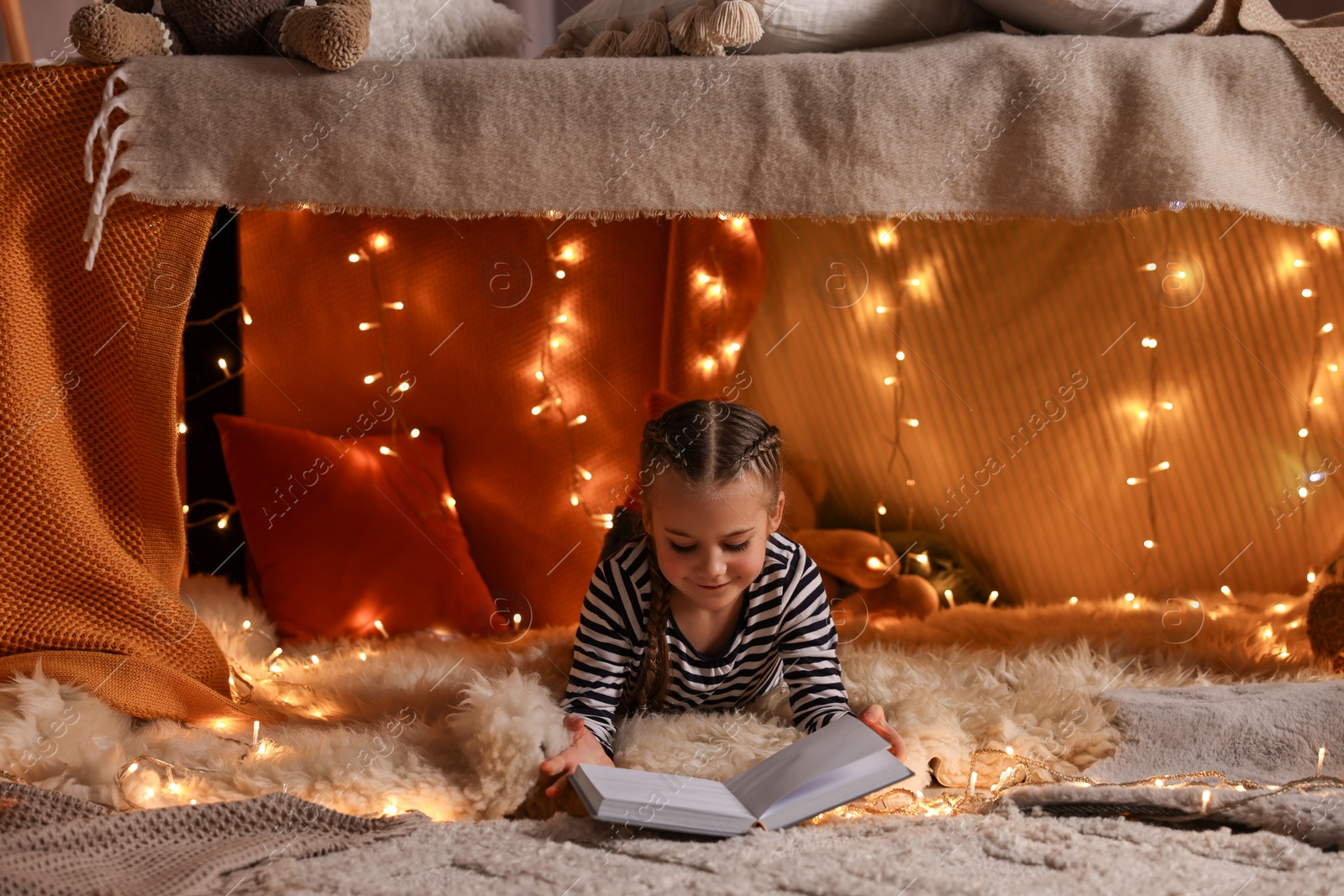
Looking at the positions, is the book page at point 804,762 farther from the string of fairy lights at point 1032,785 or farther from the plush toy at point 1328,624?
the plush toy at point 1328,624

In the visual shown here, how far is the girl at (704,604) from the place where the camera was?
1048 millimetres

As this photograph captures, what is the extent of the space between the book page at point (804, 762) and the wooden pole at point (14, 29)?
147cm

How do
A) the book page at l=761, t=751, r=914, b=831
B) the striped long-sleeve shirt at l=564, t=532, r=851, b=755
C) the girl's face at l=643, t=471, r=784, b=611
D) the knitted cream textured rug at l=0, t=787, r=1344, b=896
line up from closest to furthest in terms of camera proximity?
the knitted cream textured rug at l=0, t=787, r=1344, b=896, the book page at l=761, t=751, r=914, b=831, the girl's face at l=643, t=471, r=784, b=611, the striped long-sleeve shirt at l=564, t=532, r=851, b=755

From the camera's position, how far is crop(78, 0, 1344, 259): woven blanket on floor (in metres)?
1.10

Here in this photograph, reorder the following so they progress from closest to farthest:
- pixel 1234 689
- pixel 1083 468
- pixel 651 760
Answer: pixel 651 760 < pixel 1234 689 < pixel 1083 468

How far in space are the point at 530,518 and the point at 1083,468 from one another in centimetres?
85

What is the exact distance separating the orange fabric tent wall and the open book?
0.67 m

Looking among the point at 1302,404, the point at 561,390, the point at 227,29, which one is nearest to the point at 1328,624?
the point at 1302,404

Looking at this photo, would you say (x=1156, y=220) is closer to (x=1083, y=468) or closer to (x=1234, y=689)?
(x=1083, y=468)

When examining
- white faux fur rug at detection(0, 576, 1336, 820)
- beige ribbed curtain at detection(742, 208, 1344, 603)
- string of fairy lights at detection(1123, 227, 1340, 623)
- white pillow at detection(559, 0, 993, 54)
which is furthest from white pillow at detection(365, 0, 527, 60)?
string of fairy lights at detection(1123, 227, 1340, 623)

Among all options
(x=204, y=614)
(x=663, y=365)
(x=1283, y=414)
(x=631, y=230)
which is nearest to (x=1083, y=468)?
(x=1283, y=414)

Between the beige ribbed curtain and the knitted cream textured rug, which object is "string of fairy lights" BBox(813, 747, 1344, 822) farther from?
the beige ribbed curtain

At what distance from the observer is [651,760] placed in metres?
1.06

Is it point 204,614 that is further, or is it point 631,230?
point 631,230
